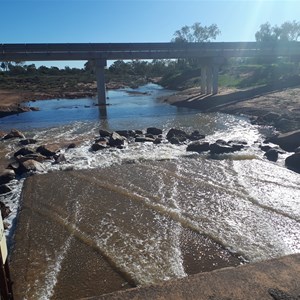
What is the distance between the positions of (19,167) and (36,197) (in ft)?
13.2

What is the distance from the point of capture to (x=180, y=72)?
94.0 metres

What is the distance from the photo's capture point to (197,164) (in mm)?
16938

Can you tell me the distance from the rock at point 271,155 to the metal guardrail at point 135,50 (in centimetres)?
3147

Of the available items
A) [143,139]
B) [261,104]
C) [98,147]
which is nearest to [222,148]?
[143,139]

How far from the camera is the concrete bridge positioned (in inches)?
1639

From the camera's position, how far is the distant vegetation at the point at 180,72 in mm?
59219

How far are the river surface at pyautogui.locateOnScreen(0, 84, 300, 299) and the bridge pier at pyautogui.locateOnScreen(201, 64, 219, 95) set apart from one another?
99.8 feet

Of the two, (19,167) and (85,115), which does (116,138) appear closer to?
(19,167)

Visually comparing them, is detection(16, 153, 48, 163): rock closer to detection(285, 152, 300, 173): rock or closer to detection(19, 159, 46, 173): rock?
detection(19, 159, 46, 173): rock

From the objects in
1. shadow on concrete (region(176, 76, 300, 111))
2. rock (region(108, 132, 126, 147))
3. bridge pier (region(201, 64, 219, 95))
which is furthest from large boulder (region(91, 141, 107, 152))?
bridge pier (region(201, 64, 219, 95))

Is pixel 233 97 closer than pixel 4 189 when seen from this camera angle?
No

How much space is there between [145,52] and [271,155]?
105ft

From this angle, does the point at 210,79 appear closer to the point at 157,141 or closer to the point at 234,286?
the point at 157,141

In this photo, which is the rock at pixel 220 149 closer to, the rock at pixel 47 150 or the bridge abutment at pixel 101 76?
the rock at pixel 47 150
